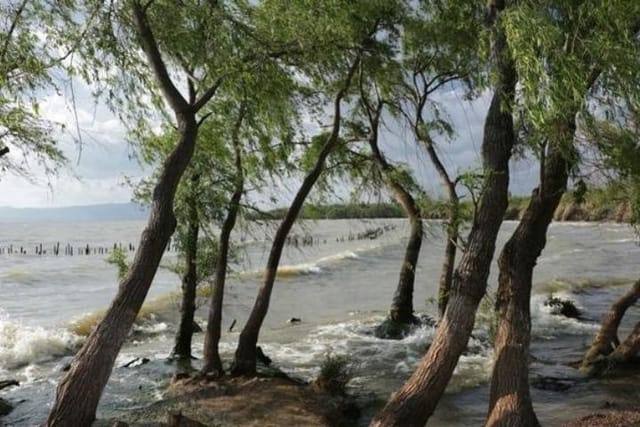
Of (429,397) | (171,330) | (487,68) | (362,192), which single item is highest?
(487,68)

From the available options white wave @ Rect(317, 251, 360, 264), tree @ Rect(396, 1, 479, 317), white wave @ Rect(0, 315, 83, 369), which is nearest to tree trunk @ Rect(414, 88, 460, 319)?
tree @ Rect(396, 1, 479, 317)

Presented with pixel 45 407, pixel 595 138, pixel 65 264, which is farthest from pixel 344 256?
pixel 595 138

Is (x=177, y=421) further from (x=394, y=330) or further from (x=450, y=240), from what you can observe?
(x=394, y=330)

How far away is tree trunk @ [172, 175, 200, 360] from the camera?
42.6 feet

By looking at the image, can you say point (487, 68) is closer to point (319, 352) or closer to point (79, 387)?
point (79, 387)

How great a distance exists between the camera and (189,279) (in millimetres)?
14656

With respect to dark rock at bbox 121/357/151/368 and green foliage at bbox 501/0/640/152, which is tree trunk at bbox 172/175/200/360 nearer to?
dark rock at bbox 121/357/151/368

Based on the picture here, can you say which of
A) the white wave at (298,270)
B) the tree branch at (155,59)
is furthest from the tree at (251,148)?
the white wave at (298,270)

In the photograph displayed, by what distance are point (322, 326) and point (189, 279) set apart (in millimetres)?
9370

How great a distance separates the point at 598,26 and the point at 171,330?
62.9 feet

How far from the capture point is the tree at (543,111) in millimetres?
6328

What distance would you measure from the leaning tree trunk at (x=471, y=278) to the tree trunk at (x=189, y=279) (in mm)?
6781

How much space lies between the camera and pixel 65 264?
4959 cm

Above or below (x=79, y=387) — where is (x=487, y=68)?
above
